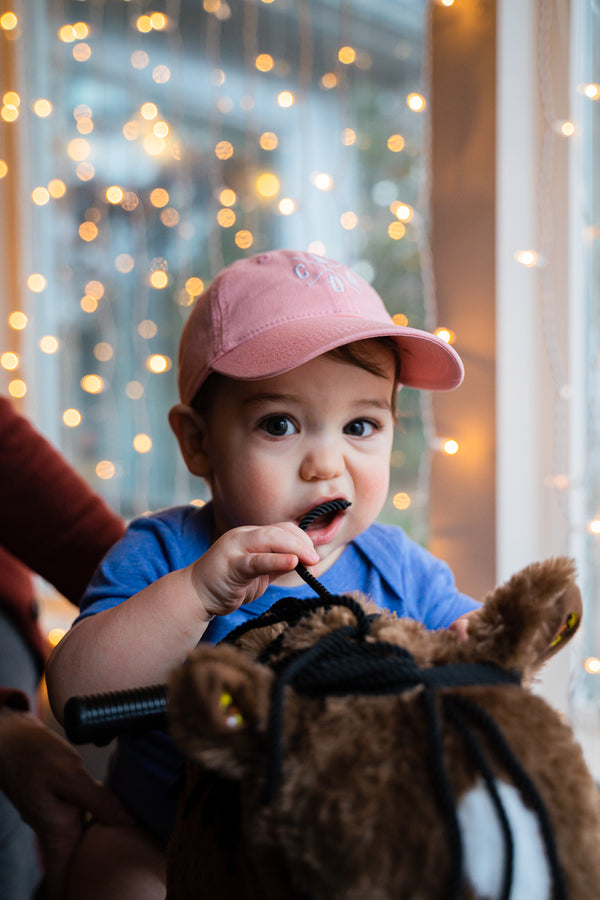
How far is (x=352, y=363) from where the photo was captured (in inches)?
27.5

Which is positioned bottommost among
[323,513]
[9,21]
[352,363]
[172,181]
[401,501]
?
[401,501]

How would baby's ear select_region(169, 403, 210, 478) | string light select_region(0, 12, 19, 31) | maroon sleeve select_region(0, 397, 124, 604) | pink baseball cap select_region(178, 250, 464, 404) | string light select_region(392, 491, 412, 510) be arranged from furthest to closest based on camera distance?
string light select_region(0, 12, 19, 31), string light select_region(392, 491, 412, 510), maroon sleeve select_region(0, 397, 124, 604), baby's ear select_region(169, 403, 210, 478), pink baseball cap select_region(178, 250, 464, 404)

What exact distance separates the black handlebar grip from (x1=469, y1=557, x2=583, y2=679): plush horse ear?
0.62 feet

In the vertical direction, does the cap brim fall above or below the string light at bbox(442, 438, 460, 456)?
above

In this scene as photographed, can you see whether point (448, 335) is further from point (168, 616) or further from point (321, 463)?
point (168, 616)

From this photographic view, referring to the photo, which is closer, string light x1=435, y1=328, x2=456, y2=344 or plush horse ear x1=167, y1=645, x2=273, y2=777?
plush horse ear x1=167, y1=645, x2=273, y2=777

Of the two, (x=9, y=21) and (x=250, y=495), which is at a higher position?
(x=9, y=21)

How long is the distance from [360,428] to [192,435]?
0.64ft

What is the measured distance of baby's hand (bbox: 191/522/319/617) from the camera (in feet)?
1.82

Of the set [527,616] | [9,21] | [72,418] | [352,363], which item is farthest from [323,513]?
[9,21]

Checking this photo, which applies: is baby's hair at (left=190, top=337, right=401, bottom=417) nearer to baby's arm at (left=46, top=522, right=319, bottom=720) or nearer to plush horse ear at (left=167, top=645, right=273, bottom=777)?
baby's arm at (left=46, top=522, right=319, bottom=720)

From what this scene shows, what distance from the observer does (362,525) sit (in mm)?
737

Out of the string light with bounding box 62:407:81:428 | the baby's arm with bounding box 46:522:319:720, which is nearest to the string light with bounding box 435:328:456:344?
the baby's arm with bounding box 46:522:319:720

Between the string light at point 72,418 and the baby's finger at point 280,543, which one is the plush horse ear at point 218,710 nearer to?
the baby's finger at point 280,543
